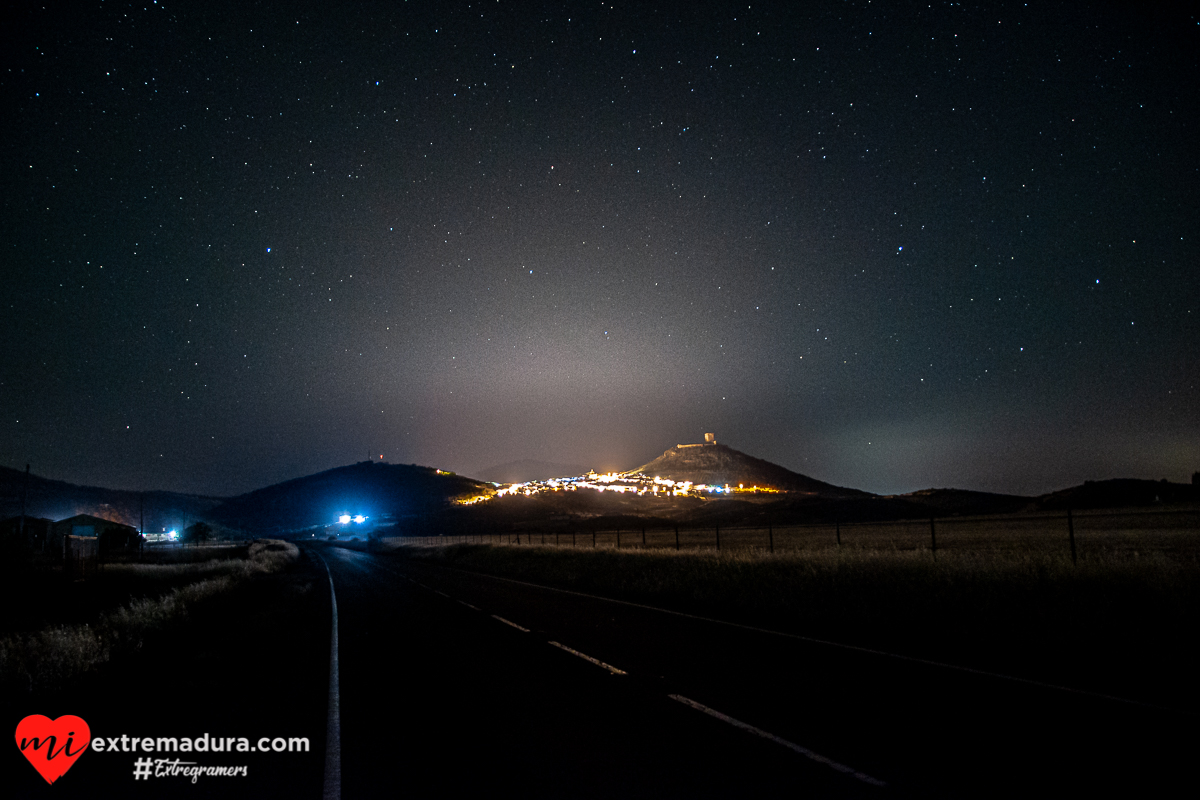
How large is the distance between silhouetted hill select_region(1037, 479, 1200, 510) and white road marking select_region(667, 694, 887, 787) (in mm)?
74343

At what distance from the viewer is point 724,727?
5988 millimetres

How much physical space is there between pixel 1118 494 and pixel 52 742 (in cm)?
10114

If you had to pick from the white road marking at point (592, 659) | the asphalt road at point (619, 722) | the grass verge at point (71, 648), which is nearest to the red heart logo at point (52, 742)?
the asphalt road at point (619, 722)

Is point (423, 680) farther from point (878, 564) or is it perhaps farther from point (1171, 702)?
point (878, 564)

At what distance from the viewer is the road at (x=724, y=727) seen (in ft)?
15.5

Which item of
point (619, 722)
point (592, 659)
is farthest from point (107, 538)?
point (619, 722)

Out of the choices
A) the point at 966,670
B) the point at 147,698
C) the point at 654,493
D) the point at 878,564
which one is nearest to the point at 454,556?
the point at 878,564

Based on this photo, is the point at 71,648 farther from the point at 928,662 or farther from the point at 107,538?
the point at 107,538

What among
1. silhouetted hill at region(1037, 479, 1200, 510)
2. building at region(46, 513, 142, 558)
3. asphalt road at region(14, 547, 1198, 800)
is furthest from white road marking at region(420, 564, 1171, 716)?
building at region(46, 513, 142, 558)

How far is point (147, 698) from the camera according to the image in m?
8.16

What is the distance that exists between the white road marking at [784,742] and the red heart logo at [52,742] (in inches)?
233

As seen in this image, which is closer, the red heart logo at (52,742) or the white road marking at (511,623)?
the red heart logo at (52,742)

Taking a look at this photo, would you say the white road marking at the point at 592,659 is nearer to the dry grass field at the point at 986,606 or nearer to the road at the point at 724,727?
the road at the point at 724,727

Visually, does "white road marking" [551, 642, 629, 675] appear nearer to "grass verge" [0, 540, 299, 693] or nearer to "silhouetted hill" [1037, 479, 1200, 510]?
"grass verge" [0, 540, 299, 693]
